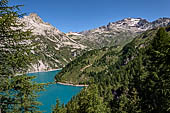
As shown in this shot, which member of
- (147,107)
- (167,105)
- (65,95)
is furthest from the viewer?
(65,95)

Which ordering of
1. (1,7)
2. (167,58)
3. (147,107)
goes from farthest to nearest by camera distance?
Result: (147,107) < (167,58) < (1,7)

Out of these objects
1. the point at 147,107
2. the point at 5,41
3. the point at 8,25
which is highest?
the point at 8,25

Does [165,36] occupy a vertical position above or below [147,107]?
above

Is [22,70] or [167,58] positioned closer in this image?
[22,70]

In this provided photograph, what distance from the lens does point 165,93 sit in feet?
58.2

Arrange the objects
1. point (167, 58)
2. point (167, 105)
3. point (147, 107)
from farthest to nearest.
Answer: point (147, 107) < point (167, 105) < point (167, 58)

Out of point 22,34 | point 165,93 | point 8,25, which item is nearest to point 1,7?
point 8,25

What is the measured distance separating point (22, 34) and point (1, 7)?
2.17 metres

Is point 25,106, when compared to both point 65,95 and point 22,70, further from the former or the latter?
point 65,95

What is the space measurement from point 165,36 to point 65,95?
4976 inches

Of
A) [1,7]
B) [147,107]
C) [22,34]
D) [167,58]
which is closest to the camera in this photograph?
[1,7]

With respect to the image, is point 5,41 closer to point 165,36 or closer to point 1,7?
point 1,7

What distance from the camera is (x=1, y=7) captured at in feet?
33.0

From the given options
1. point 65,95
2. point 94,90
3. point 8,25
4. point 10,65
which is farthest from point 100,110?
point 65,95
